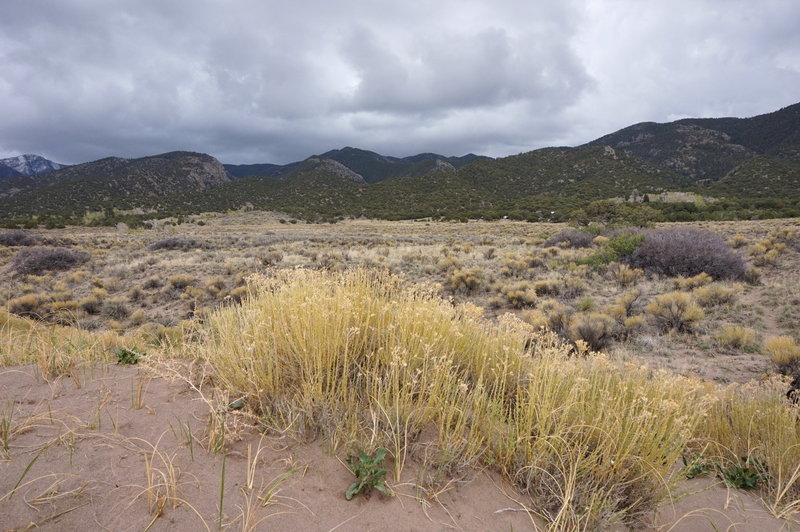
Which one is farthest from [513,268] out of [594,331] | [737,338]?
[737,338]

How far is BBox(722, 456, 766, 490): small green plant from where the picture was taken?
9.68ft

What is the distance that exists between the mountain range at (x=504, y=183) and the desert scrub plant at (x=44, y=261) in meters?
32.6

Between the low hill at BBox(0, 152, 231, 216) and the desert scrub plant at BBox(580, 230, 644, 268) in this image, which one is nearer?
the desert scrub plant at BBox(580, 230, 644, 268)

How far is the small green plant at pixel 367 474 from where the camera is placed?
2.06 m

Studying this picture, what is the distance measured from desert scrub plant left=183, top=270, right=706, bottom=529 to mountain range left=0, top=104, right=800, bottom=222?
42328 millimetres

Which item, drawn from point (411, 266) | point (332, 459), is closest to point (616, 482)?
point (332, 459)

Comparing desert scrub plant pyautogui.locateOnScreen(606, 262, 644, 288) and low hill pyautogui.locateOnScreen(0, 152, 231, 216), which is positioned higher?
low hill pyautogui.locateOnScreen(0, 152, 231, 216)

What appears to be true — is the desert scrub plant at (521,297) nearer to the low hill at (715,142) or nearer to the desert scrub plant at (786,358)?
the desert scrub plant at (786,358)

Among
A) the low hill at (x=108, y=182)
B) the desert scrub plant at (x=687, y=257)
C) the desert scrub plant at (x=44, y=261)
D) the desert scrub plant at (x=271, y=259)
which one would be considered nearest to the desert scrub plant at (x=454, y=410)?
the desert scrub plant at (x=687, y=257)

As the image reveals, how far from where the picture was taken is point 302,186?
7925cm

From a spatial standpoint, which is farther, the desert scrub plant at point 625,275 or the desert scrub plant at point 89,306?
the desert scrub plant at point 625,275

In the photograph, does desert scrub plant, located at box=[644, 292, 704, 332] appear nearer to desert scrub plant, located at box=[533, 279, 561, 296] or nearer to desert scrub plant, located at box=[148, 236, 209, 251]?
desert scrub plant, located at box=[533, 279, 561, 296]

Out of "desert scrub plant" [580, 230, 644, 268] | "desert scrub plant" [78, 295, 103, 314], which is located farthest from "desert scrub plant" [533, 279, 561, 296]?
"desert scrub plant" [78, 295, 103, 314]

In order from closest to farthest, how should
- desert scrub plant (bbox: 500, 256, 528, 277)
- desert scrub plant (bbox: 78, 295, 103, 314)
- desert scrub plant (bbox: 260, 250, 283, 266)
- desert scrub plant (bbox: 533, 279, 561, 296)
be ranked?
desert scrub plant (bbox: 78, 295, 103, 314) → desert scrub plant (bbox: 533, 279, 561, 296) → desert scrub plant (bbox: 500, 256, 528, 277) → desert scrub plant (bbox: 260, 250, 283, 266)
